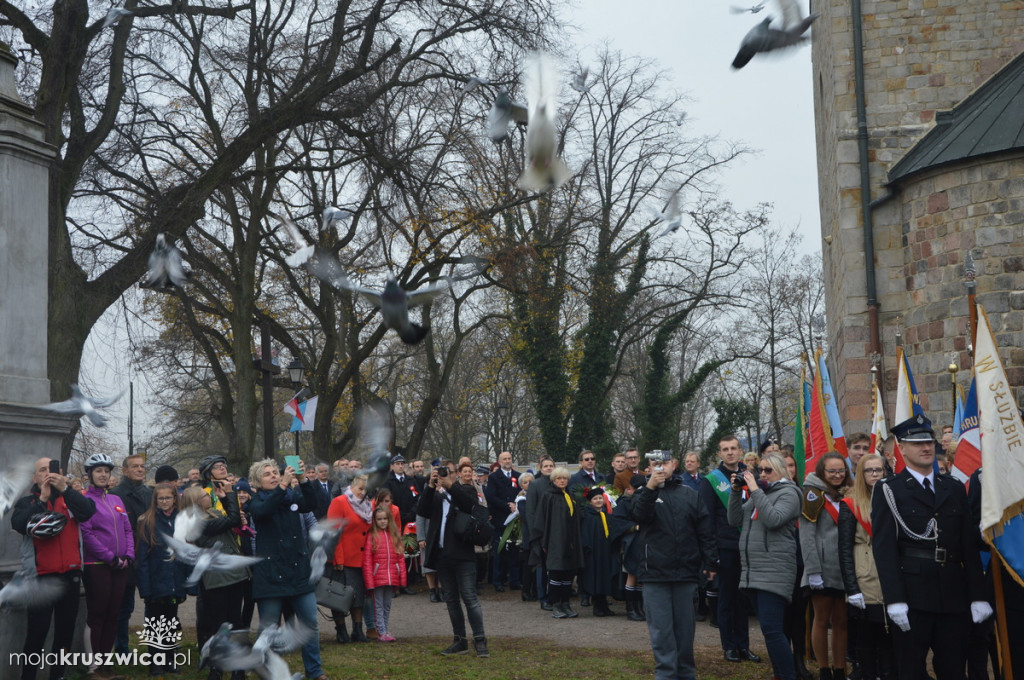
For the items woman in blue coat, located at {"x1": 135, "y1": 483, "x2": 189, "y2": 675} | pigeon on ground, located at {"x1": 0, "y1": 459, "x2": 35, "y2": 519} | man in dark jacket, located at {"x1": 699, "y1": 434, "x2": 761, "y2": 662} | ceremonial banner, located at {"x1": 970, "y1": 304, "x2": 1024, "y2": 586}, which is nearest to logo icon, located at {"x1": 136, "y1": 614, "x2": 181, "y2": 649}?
woman in blue coat, located at {"x1": 135, "y1": 483, "x2": 189, "y2": 675}

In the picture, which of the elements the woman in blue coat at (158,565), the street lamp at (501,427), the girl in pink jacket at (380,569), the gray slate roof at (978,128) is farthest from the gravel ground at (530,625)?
the street lamp at (501,427)

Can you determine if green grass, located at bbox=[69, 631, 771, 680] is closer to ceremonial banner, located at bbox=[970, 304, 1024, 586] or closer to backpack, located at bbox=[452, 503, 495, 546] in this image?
backpack, located at bbox=[452, 503, 495, 546]

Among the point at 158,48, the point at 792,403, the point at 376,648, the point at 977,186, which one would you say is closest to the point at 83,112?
the point at 158,48

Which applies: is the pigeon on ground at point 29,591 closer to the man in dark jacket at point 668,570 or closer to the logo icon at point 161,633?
the logo icon at point 161,633

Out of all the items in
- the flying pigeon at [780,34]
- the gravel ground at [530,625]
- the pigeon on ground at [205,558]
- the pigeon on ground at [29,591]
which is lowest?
the gravel ground at [530,625]

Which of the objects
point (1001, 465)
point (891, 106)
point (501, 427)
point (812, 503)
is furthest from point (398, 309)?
point (501, 427)

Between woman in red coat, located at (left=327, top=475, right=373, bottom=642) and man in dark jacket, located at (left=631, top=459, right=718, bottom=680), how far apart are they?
3.99 metres

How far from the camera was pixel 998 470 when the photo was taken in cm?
725

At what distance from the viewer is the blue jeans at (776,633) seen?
823 centimetres

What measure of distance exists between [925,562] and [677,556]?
2.17m

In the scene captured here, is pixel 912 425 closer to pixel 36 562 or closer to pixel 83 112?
pixel 36 562

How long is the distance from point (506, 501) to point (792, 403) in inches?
1553

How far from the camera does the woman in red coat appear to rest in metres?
11.6

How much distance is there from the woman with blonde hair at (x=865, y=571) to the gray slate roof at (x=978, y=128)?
34.3 ft
